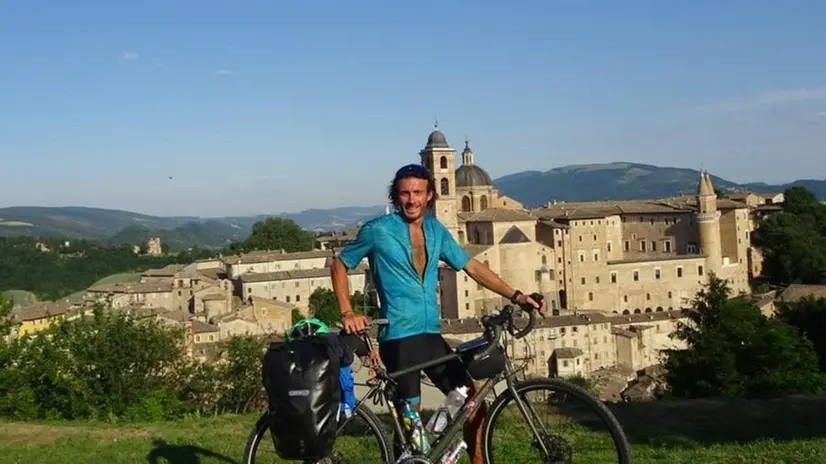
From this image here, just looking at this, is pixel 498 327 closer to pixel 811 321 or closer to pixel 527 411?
pixel 527 411

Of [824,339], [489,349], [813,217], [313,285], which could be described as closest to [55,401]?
[489,349]

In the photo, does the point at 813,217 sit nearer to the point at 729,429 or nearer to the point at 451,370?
the point at 729,429

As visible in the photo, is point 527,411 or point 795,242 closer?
point 527,411

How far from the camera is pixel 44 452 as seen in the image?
317 inches

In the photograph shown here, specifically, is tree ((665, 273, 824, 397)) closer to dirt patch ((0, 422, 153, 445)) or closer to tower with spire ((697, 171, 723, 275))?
dirt patch ((0, 422, 153, 445))

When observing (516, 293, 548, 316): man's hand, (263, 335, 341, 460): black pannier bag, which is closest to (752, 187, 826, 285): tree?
(516, 293, 548, 316): man's hand

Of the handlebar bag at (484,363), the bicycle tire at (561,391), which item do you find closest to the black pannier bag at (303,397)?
the handlebar bag at (484,363)

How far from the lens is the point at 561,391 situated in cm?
456

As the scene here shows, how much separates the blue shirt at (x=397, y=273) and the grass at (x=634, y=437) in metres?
0.89

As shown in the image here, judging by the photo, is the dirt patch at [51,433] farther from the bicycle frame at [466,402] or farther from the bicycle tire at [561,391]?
the bicycle tire at [561,391]

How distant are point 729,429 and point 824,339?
24.3m

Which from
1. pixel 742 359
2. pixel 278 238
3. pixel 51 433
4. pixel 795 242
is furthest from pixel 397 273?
pixel 278 238

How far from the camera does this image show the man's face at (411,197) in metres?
4.91

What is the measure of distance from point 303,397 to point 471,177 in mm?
68337
